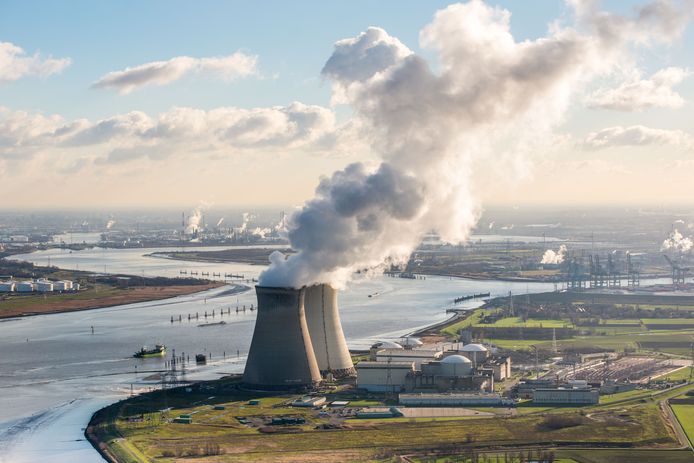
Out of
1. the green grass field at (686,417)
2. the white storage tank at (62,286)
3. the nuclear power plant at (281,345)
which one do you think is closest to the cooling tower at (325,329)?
the nuclear power plant at (281,345)

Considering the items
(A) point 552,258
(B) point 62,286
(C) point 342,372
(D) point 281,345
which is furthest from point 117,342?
(A) point 552,258

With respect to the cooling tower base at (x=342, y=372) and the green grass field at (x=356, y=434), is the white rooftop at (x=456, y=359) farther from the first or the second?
the green grass field at (x=356, y=434)

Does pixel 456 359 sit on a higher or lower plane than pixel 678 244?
lower

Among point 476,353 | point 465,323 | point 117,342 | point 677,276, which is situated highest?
point 677,276

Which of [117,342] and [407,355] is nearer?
[407,355]

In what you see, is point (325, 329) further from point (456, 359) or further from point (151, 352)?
point (151, 352)

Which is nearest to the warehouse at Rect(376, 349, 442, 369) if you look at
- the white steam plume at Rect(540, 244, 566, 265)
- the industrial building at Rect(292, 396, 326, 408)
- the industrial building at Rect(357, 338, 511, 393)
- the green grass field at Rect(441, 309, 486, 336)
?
the industrial building at Rect(357, 338, 511, 393)
